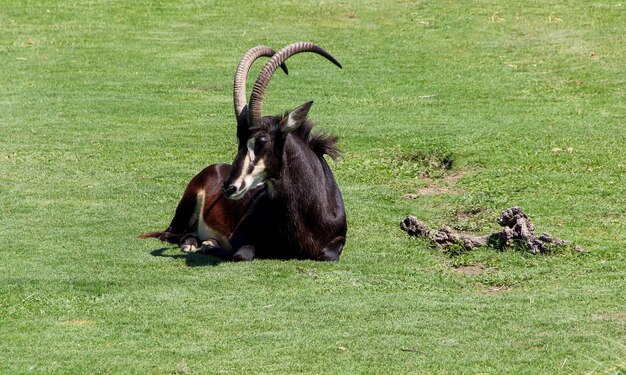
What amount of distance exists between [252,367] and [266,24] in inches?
678

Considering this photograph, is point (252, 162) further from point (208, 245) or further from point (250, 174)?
point (208, 245)

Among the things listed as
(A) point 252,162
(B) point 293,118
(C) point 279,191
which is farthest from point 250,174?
(B) point 293,118

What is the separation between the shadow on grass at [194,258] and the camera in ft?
37.2

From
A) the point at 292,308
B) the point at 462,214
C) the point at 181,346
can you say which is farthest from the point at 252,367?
the point at 462,214

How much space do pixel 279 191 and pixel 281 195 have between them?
0.05 metres

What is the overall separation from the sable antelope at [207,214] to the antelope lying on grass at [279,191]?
0.15ft

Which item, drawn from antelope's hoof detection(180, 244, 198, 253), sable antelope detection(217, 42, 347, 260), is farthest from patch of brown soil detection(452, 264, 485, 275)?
antelope's hoof detection(180, 244, 198, 253)

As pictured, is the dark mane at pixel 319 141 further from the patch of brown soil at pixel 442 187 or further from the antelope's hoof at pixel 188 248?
the patch of brown soil at pixel 442 187

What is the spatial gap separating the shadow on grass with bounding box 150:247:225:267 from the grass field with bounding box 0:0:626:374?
0.16 ft

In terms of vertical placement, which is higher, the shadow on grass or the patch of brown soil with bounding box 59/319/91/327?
the patch of brown soil with bounding box 59/319/91/327

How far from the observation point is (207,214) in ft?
41.2

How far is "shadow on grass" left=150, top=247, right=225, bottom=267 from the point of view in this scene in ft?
37.2

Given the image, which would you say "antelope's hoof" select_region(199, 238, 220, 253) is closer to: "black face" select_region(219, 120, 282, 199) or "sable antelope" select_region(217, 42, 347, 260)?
"sable antelope" select_region(217, 42, 347, 260)

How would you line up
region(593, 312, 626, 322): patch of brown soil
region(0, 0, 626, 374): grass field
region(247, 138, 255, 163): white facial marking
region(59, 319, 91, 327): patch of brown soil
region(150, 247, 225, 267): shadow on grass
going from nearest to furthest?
1. region(0, 0, 626, 374): grass field
2. region(593, 312, 626, 322): patch of brown soil
3. region(59, 319, 91, 327): patch of brown soil
4. region(247, 138, 255, 163): white facial marking
5. region(150, 247, 225, 267): shadow on grass
